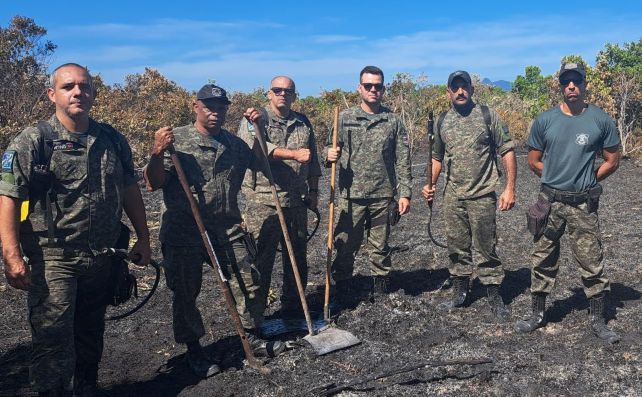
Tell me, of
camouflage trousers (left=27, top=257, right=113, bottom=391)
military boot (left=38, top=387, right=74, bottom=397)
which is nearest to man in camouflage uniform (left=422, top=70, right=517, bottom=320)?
camouflage trousers (left=27, top=257, right=113, bottom=391)

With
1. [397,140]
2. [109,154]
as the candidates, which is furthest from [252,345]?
[397,140]

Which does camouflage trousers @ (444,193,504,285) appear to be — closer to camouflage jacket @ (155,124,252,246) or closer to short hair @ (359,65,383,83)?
short hair @ (359,65,383,83)

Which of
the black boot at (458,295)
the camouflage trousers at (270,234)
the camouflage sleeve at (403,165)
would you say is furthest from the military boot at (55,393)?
the black boot at (458,295)

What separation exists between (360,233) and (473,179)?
1.31 metres

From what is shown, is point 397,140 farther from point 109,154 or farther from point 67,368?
point 67,368

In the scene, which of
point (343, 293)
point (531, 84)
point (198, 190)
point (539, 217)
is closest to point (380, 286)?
point (343, 293)

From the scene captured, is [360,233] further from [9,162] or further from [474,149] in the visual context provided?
[9,162]

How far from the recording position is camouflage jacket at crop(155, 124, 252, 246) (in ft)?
15.3

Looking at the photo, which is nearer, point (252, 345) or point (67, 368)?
point (67, 368)

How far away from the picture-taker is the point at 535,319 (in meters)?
5.54

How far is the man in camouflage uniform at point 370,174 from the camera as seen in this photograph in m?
6.07

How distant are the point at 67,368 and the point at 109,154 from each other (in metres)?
1.46

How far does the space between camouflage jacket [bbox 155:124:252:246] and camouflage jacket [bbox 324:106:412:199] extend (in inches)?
61.6

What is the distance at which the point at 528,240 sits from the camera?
912 cm
